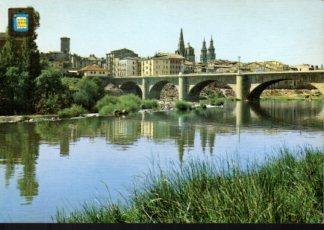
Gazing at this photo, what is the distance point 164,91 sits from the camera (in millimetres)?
34719

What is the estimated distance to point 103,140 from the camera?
577 inches

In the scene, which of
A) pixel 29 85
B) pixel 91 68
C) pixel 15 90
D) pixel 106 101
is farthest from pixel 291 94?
pixel 15 90

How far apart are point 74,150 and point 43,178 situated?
3572mm

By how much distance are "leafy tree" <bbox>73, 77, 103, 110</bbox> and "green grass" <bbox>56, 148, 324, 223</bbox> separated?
16.7 meters

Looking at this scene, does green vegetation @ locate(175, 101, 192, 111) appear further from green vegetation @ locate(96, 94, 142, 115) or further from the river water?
the river water

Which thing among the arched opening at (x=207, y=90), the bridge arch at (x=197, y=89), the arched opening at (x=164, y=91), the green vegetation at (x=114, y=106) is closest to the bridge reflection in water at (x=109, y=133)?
the green vegetation at (x=114, y=106)

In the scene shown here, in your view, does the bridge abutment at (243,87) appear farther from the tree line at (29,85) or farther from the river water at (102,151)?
the tree line at (29,85)

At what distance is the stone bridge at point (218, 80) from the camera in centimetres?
2714

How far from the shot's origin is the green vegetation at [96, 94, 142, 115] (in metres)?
22.8

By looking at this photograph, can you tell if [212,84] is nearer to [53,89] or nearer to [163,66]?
[163,66]

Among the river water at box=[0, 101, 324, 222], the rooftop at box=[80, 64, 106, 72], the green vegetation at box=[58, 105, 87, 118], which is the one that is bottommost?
the river water at box=[0, 101, 324, 222]

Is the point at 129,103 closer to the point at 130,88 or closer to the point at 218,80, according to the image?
the point at 130,88

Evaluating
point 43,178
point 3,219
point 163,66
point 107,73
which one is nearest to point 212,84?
point 163,66

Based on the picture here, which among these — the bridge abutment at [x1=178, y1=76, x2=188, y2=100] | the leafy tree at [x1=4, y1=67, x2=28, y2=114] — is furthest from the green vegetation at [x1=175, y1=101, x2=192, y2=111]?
the leafy tree at [x1=4, y1=67, x2=28, y2=114]
